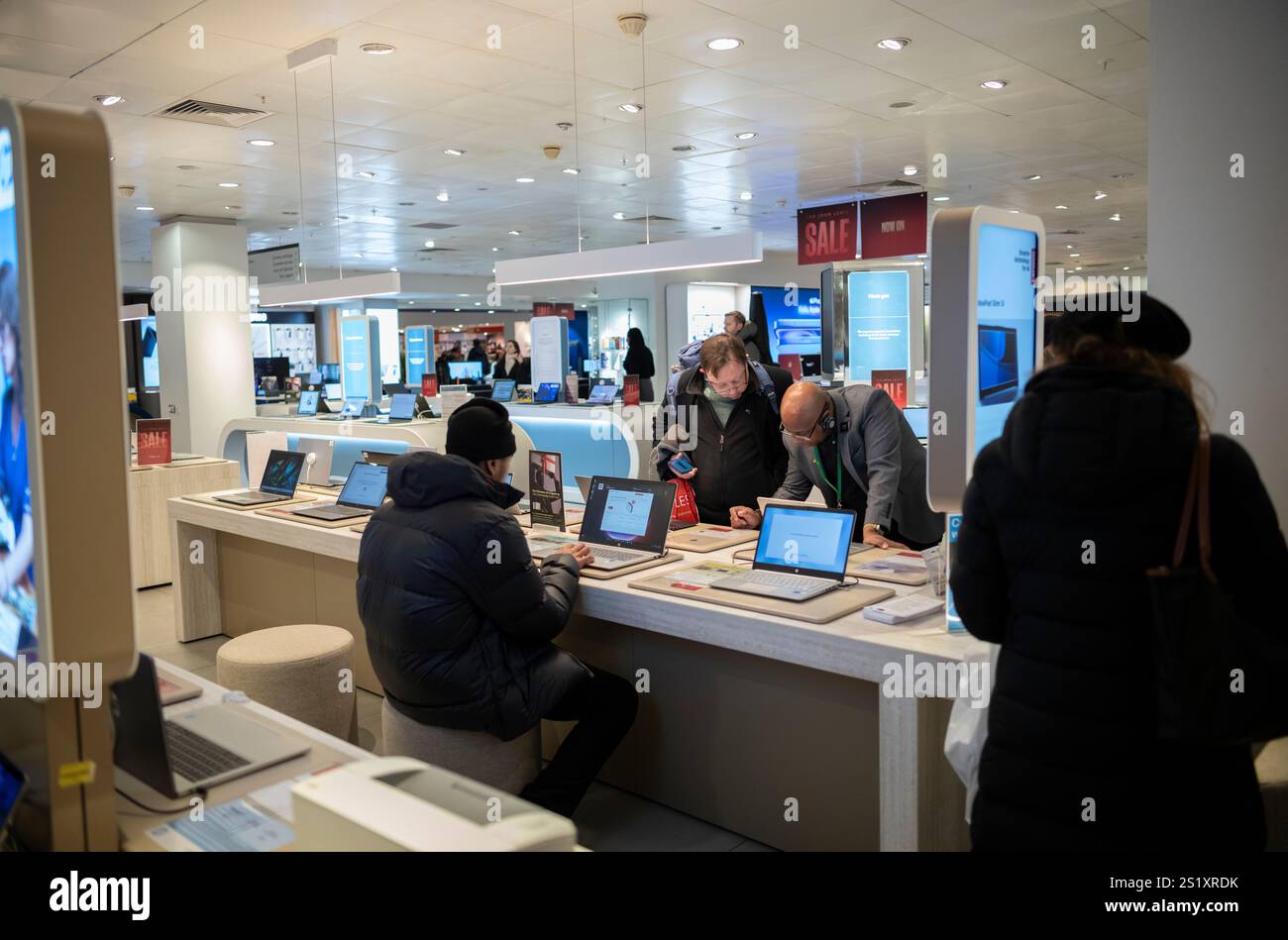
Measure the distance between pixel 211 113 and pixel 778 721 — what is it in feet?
18.7

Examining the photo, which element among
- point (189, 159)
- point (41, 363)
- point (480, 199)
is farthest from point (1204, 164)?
point (480, 199)

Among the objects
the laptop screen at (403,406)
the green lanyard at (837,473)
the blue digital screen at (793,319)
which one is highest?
the blue digital screen at (793,319)

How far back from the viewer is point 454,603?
2.93 metres

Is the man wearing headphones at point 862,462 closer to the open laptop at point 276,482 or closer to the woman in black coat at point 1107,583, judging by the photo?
the woman in black coat at point 1107,583

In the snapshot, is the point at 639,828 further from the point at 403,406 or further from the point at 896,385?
the point at 403,406

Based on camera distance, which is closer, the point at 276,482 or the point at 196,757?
the point at 196,757

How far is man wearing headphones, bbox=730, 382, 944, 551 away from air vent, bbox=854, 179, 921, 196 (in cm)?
713

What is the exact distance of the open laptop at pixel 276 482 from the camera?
18.8ft

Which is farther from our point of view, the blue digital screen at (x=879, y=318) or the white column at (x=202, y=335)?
the blue digital screen at (x=879, y=318)

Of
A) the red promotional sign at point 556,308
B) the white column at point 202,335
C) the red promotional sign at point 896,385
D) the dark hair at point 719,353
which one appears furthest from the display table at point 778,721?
the red promotional sign at point 556,308

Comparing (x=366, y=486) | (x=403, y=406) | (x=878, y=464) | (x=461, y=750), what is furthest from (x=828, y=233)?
(x=461, y=750)

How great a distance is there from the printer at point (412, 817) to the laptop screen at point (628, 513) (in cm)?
243
